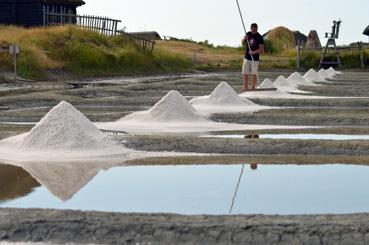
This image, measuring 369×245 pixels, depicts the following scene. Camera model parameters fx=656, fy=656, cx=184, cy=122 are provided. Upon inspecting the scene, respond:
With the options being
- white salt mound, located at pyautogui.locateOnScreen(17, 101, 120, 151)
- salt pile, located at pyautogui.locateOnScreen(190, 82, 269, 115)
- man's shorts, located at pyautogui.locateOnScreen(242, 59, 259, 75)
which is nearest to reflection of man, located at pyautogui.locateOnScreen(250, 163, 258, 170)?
white salt mound, located at pyautogui.locateOnScreen(17, 101, 120, 151)

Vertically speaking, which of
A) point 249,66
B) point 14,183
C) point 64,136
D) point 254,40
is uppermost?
point 254,40

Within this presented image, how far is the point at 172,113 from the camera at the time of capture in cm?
820

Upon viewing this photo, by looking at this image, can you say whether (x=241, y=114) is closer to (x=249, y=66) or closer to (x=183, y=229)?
(x=249, y=66)

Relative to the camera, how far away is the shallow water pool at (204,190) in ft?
12.7

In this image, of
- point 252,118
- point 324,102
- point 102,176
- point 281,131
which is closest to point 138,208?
point 102,176

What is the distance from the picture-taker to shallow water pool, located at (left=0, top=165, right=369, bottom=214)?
3.86 meters

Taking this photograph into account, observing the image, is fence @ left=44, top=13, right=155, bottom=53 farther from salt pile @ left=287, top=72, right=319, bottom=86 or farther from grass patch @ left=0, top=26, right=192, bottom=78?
salt pile @ left=287, top=72, right=319, bottom=86

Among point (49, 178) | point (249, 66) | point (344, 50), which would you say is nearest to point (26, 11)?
point (344, 50)

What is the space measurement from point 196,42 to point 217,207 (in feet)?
159

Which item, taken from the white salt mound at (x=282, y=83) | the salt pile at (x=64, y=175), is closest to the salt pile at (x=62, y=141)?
the salt pile at (x=64, y=175)

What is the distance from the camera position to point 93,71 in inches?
879

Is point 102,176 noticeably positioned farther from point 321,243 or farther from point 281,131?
point 281,131

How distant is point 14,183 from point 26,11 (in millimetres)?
23624

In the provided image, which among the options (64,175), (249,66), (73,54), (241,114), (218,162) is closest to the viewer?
(64,175)
